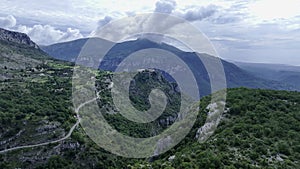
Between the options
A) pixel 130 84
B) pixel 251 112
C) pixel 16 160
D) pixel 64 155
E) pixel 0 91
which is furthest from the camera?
pixel 130 84

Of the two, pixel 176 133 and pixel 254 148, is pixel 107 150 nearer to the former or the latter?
pixel 176 133

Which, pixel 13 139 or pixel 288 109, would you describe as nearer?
pixel 288 109

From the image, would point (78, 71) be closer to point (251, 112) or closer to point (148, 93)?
point (148, 93)

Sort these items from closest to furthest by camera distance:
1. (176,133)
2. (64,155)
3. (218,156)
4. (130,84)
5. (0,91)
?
1. (218,156)
2. (176,133)
3. (64,155)
4. (0,91)
5. (130,84)

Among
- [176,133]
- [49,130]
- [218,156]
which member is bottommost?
[49,130]

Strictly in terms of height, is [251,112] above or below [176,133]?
above

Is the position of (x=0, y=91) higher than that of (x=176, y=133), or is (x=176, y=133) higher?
(x=176, y=133)

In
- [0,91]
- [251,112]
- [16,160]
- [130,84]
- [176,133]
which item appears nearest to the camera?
[251,112]

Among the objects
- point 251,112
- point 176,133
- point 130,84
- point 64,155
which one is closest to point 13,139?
point 64,155

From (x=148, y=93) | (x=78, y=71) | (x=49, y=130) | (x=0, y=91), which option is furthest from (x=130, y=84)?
(x=49, y=130)
